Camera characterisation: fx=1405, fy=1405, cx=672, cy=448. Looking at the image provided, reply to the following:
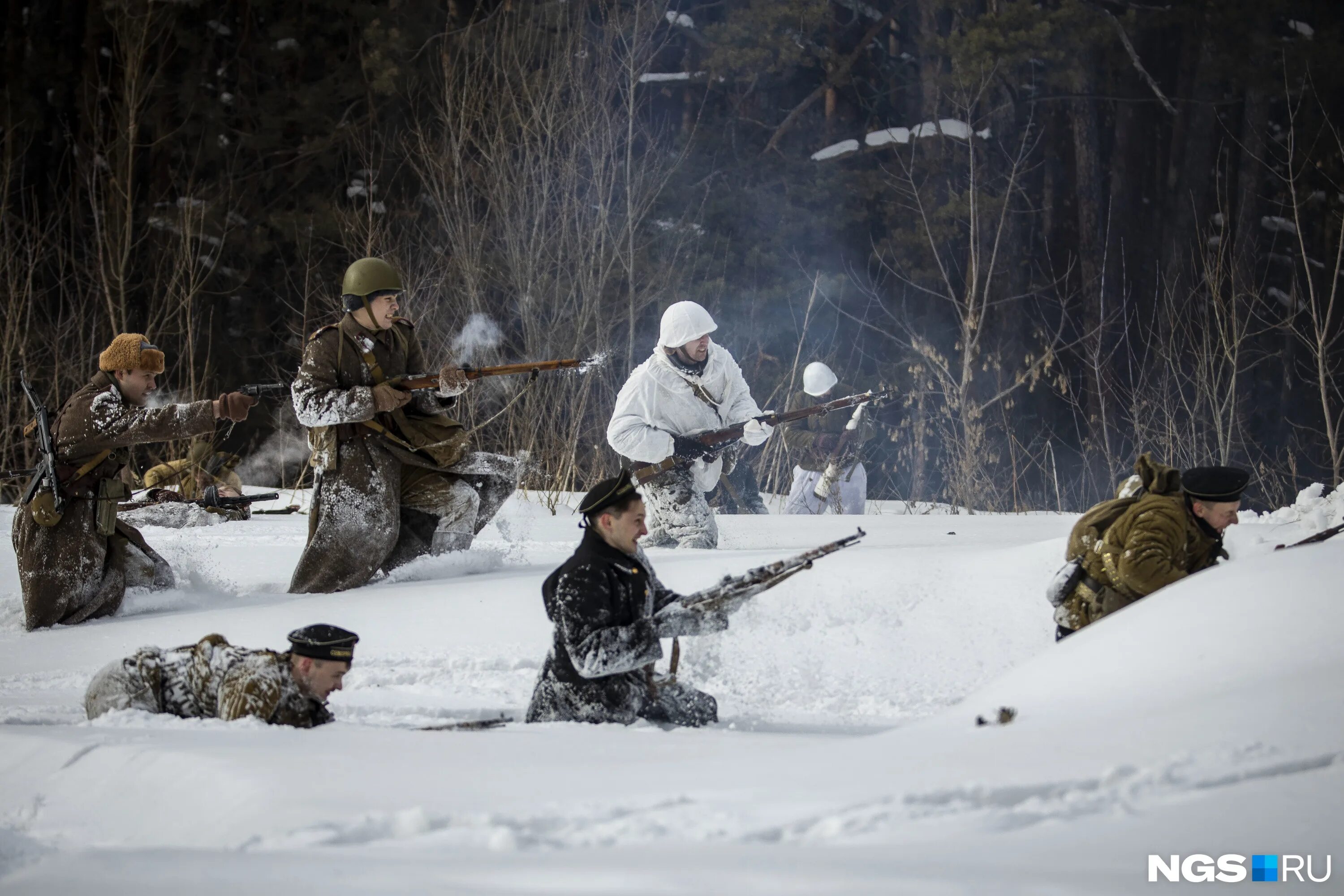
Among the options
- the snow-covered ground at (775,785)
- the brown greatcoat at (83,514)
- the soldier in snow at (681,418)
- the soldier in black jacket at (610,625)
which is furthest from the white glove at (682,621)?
the brown greatcoat at (83,514)

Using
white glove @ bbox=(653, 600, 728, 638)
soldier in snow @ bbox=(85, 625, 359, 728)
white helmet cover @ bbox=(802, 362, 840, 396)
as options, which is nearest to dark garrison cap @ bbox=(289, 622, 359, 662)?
soldier in snow @ bbox=(85, 625, 359, 728)

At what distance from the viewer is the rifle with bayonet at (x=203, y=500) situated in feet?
31.2

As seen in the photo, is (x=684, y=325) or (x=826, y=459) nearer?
(x=684, y=325)

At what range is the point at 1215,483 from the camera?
14.3ft

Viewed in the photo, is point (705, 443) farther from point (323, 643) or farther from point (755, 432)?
point (323, 643)

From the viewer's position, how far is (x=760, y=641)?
18.2 ft

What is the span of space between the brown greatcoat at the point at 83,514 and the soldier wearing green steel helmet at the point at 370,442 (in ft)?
1.75

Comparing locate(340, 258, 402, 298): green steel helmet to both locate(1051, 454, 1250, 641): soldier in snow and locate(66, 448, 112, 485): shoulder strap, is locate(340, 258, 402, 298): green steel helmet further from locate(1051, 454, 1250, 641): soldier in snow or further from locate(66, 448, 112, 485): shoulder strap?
locate(1051, 454, 1250, 641): soldier in snow

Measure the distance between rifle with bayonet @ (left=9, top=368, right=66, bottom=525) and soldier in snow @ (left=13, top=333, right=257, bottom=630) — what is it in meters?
0.01

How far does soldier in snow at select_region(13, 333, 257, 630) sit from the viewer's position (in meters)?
6.18

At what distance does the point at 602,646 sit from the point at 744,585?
44cm

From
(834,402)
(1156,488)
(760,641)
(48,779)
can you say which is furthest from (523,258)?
(48,779)

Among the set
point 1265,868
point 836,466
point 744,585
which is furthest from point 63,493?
point 836,466

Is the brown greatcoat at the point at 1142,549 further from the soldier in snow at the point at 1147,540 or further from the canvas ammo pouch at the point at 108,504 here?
the canvas ammo pouch at the point at 108,504
